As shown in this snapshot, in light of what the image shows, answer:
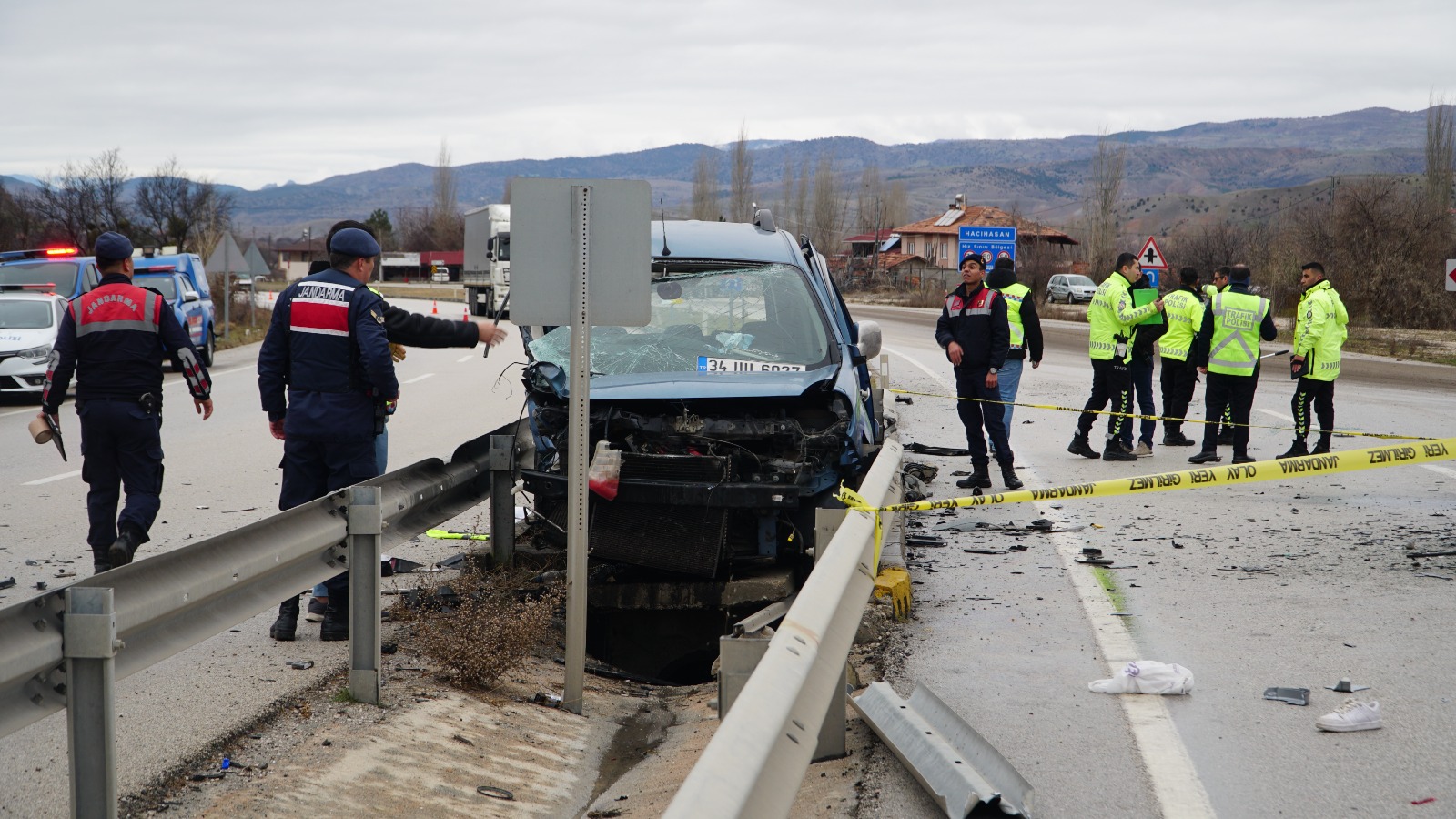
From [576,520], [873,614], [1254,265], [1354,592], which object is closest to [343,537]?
[576,520]

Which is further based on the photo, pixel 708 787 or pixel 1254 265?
pixel 1254 265

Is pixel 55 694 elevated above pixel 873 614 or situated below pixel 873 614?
above

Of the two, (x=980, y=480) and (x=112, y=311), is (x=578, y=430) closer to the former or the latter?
(x=112, y=311)

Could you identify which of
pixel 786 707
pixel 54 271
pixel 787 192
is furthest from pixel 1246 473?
pixel 787 192

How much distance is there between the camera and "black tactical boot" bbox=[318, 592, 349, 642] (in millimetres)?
5863

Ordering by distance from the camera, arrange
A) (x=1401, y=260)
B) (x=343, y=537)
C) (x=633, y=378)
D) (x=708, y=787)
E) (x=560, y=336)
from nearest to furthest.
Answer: (x=708, y=787) < (x=343, y=537) < (x=633, y=378) < (x=560, y=336) < (x=1401, y=260)

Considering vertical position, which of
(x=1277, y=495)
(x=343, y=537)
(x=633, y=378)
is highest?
(x=633, y=378)

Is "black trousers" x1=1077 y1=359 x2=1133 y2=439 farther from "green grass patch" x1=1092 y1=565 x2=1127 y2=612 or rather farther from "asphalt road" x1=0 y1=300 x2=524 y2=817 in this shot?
"asphalt road" x1=0 y1=300 x2=524 y2=817

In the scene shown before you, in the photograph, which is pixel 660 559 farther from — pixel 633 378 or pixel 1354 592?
pixel 1354 592

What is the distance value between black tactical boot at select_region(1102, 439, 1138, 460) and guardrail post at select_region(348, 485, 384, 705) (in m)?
8.82

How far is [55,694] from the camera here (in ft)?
10.6

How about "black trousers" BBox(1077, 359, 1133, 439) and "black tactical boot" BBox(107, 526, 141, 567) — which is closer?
"black tactical boot" BBox(107, 526, 141, 567)

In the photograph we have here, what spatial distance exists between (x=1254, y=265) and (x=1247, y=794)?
53.0 m

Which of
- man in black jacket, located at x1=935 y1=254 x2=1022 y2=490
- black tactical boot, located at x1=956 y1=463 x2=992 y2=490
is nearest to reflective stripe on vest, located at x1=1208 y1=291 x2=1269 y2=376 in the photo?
man in black jacket, located at x1=935 y1=254 x2=1022 y2=490
